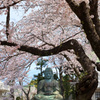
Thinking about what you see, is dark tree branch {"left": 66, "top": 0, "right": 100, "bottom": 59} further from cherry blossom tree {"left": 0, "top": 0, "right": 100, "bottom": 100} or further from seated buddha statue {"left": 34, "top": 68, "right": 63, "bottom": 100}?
seated buddha statue {"left": 34, "top": 68, "right": 63, "bottom": 100}

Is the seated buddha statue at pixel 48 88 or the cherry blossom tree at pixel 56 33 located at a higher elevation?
the cherry blossom tree at pixel 56 33

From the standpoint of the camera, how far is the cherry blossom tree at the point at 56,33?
3.71 m

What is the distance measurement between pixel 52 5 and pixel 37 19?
4.03 ft

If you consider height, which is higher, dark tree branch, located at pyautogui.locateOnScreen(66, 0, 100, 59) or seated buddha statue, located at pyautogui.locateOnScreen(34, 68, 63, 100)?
dark tree branch, located at pyautogui.locateOnScreen(66, 0, 100, 59)

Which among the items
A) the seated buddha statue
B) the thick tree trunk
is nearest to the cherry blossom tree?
the thick tree trunk

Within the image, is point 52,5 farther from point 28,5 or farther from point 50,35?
point 50,35

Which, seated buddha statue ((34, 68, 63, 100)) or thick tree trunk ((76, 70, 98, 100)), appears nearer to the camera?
thick tree trunk ((76, 70, 98, 100))

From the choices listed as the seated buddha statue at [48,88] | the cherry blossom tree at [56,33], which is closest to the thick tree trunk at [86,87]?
the cherry blossom tree at [56,33]

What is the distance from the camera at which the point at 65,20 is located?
6457 millimetres

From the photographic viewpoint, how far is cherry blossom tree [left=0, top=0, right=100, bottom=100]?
146 inches

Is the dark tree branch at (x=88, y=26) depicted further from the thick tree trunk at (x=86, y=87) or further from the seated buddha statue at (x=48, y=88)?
the seated buddha statue at (x=48, y=88)

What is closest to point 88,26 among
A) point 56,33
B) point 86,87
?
point 86,87

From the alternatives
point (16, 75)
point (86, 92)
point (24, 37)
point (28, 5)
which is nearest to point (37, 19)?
point (24, 37)

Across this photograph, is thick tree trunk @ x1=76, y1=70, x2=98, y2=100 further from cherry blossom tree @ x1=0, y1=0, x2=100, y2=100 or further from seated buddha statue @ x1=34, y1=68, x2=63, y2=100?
seated buddha statue @ x1=34, y1=68, x2=63, y2=100
